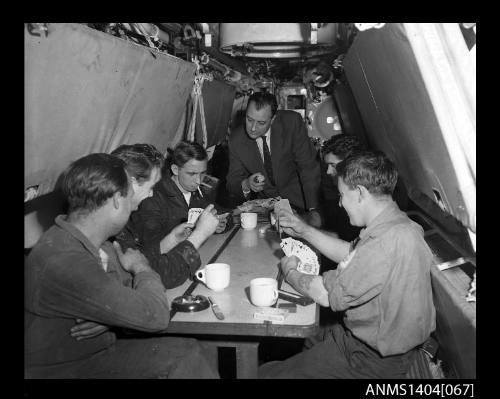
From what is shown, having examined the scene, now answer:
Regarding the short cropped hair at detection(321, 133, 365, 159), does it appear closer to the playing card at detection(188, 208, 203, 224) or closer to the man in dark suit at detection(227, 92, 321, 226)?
the man in dark suit at detection(227, 92, 321, 226)

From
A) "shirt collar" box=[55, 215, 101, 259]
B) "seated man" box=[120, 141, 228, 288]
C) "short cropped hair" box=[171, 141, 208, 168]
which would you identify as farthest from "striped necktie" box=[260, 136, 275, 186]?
"shirt collar" box=[55, 215, 101, 259]

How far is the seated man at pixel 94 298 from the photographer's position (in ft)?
5.28

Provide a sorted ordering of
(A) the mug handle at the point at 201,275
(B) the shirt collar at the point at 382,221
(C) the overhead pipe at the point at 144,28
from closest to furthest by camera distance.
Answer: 1. (B) the shirt collar at the point at 382,221
2. (A) the mug handle at the point at 201,275
3. (C) the overhead pipe at the point at 144,28

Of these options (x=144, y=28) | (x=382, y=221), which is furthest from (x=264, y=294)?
(x=144, y=28)

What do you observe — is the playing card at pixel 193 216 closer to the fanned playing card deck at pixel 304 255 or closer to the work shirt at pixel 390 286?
the fanned playing card deck at pixel 304 255

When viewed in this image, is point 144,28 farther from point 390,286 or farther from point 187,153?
point 390,286

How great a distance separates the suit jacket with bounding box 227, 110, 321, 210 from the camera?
185 inches

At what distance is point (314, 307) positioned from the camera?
193cm

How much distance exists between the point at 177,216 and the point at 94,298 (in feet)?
5.83

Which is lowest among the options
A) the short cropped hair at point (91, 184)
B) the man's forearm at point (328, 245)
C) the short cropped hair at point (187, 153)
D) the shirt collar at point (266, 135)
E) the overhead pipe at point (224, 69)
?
the man's forearm at point (328, 245)

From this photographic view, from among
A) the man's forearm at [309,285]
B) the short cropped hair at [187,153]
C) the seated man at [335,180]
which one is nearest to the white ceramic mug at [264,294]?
the man's forearm at [309,285]
